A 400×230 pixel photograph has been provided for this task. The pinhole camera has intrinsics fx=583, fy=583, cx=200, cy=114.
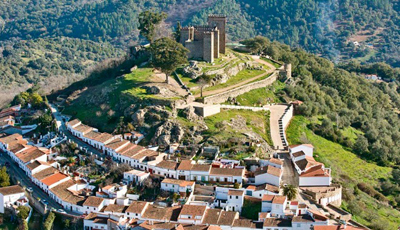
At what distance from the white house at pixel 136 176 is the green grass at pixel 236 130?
7.56 metres

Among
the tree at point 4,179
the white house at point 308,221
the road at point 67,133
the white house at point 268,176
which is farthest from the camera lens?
the road at point 67,133

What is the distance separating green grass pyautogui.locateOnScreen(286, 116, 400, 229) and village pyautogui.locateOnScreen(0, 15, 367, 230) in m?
2.34

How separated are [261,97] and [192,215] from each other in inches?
948

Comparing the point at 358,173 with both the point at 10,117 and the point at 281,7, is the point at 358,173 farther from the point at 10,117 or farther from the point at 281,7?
the point at 281,7

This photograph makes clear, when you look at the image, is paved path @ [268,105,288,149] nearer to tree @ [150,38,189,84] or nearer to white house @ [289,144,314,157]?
white house @ [289,144,314,157]

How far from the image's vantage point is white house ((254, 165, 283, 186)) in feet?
136

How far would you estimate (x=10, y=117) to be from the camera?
57.9 m

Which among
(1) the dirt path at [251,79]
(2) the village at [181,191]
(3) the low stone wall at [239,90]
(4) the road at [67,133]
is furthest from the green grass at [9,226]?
(1) the dirt path at [251,79]

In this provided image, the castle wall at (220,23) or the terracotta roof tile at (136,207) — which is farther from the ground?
the castle wall at (220,23)

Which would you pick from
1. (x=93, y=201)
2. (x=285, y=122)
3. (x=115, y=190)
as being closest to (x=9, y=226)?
(x=93, y=201)

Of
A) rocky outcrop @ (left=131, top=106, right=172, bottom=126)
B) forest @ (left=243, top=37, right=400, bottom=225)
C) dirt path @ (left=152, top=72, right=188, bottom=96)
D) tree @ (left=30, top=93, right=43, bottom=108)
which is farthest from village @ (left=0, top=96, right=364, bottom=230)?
tree @ (left=30, top=93, right=43, bottom=108)

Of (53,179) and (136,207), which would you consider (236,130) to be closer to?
(136,207)

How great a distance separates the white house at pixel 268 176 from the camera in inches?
1629

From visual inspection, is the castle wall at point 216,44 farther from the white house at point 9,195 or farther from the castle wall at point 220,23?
the white house at point 9,195
